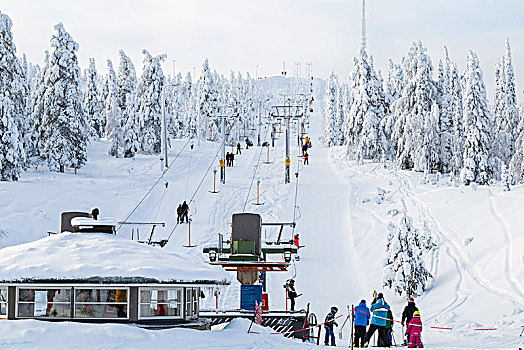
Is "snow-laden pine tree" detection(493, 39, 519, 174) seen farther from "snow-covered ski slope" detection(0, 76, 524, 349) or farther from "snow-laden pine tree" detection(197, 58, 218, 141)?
"snow-laden pine tree" detection(197, 58, 218, 141)

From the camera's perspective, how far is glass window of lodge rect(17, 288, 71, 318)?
49.2 ft

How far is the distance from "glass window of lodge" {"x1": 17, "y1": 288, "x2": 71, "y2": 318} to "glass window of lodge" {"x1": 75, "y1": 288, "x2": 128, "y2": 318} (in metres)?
0.25

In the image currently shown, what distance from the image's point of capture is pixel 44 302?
15.1m

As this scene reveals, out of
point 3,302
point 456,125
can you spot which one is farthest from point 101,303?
point 456,125

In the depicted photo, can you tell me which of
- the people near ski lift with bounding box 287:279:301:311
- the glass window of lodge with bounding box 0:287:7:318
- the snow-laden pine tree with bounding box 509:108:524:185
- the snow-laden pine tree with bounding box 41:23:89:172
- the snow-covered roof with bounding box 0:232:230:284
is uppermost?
the snow-laden pine tree with bounding box 41:23:89:172

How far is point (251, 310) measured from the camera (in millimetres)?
20391

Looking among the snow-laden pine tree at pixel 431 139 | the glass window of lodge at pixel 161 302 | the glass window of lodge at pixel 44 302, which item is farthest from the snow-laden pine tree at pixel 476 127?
the glass window of lodge at pixel 44 302

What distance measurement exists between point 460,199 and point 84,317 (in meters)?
26.4

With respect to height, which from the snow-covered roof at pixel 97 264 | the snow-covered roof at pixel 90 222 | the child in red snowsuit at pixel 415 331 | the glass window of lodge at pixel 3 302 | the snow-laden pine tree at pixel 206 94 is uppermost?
the snow-laden pine tree at pixel 206 94

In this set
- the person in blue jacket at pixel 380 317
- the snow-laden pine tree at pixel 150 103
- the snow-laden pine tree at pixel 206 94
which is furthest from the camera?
the snow-laden pine tree at pixel 206 94

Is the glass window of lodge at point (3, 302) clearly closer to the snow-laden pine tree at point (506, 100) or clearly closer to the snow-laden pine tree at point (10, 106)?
the snow-laden pine tree at point (10, 106)

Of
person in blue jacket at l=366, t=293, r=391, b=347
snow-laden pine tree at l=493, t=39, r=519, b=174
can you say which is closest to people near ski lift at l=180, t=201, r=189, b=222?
person in blue jacket at l=366, t=293, r=391, b=347

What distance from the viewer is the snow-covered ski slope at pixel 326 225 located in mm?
19531

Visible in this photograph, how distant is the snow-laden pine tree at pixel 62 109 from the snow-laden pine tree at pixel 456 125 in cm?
2750
